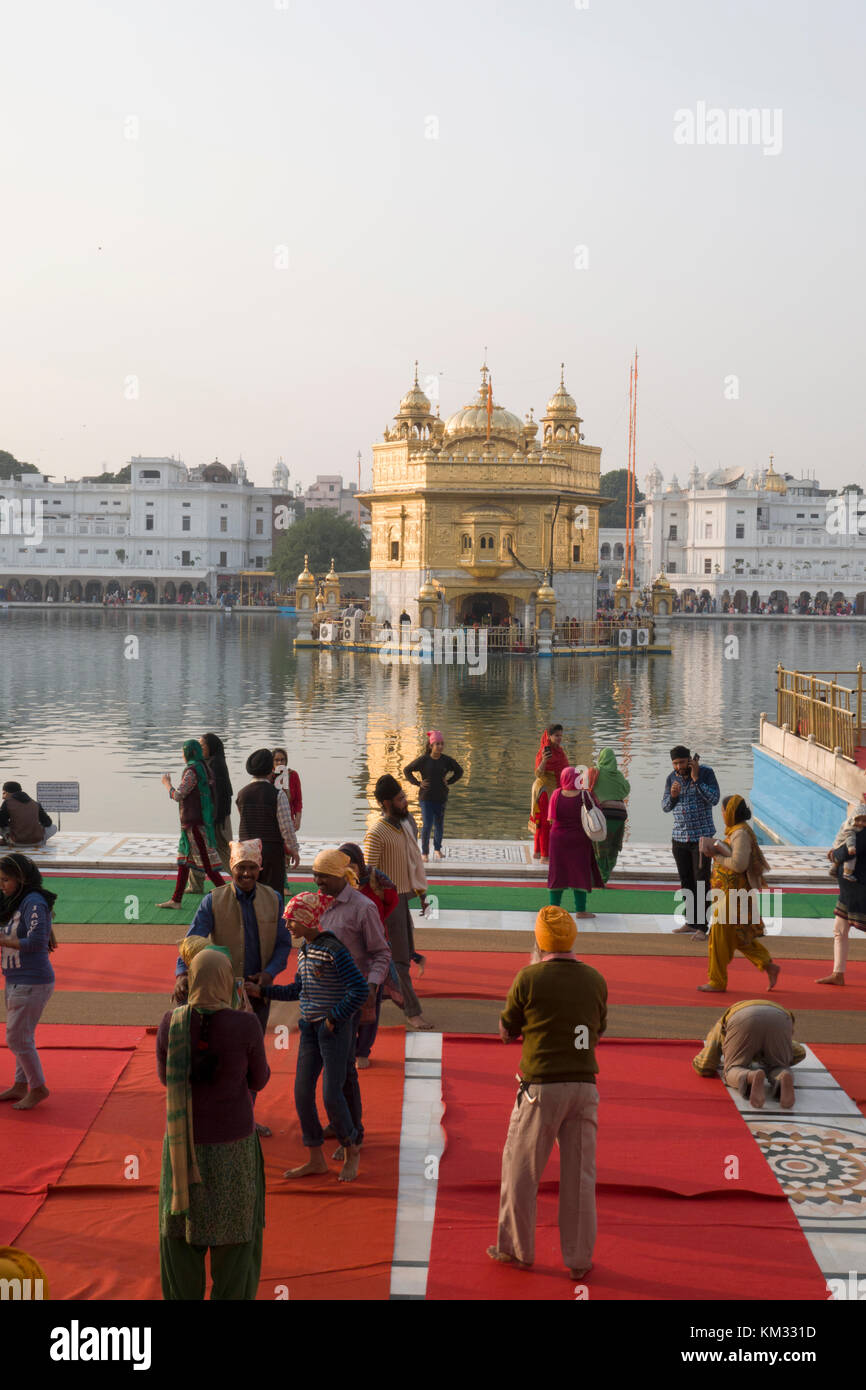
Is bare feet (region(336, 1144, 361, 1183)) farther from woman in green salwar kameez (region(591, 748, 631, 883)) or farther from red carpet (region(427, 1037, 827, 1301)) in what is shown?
woman in green salwar kameez (region(591, 748, 631, 883))

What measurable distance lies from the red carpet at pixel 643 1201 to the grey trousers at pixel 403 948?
0.46 meters

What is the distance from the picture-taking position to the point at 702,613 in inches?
3866

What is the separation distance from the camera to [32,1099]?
682cm

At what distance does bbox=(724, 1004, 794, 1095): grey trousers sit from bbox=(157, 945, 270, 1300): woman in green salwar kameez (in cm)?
328

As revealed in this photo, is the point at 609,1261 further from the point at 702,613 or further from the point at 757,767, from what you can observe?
the point at 702,613

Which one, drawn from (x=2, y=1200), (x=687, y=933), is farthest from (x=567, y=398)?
(x=2, y=1200)

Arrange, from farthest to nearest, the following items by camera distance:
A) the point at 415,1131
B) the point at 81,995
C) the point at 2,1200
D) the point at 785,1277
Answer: the point at 81,995 < the point at 415,1131 < the point at 2,1200 < the point at 785,1277

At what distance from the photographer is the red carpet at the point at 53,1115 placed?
588cm

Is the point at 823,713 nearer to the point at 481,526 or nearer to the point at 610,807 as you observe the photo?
the point at 610,807

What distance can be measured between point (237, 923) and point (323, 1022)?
25.9 inches

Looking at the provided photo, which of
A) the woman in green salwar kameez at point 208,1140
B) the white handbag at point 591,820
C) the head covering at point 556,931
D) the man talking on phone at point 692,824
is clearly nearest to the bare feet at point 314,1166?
the woman in green salwar kameez at point 208,1140

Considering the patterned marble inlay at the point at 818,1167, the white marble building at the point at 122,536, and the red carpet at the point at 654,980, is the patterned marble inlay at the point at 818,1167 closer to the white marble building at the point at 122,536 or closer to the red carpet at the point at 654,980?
the red carpet at the point at 654,980

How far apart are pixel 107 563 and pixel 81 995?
311 feet

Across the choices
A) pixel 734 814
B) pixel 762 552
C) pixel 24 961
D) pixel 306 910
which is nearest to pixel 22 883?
pixel 24 961
